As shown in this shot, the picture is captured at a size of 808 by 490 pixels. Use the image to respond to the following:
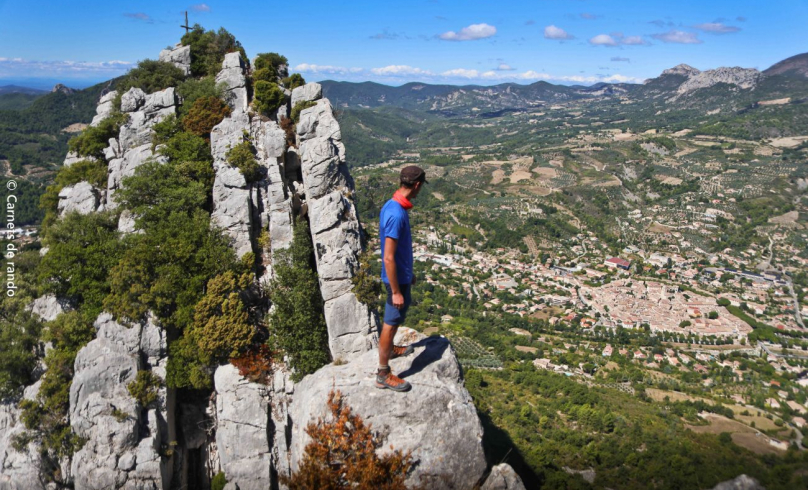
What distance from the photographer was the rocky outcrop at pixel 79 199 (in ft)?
61.6

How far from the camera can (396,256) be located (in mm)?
7375

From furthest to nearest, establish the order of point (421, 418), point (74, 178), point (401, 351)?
1. point (74, 178)
2. point (401, 351)
3. point (421, 418)

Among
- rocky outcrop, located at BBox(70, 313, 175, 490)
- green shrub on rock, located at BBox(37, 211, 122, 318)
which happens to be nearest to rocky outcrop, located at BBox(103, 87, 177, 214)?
green shrub on rock, located at BBox(37, 211, 122, 318)

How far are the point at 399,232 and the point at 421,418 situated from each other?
3670mm

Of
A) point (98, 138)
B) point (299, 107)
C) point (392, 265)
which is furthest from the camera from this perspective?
point (98, 138)

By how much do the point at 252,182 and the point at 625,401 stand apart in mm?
40719

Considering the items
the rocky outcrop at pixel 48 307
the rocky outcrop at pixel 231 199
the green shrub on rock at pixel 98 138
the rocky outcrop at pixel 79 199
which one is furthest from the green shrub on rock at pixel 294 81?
the rocky outcrop at pixel 48 307

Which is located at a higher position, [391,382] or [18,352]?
[391,382]

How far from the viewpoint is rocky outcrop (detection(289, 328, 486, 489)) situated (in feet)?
25.1

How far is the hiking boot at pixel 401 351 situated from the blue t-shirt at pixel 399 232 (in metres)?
2.62

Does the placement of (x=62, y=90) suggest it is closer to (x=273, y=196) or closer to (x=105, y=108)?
(x=105, y=108)

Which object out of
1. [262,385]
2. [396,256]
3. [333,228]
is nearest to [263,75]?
[333,228]

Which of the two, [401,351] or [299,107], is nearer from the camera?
[401,351]

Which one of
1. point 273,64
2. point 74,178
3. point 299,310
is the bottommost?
point 299,310
